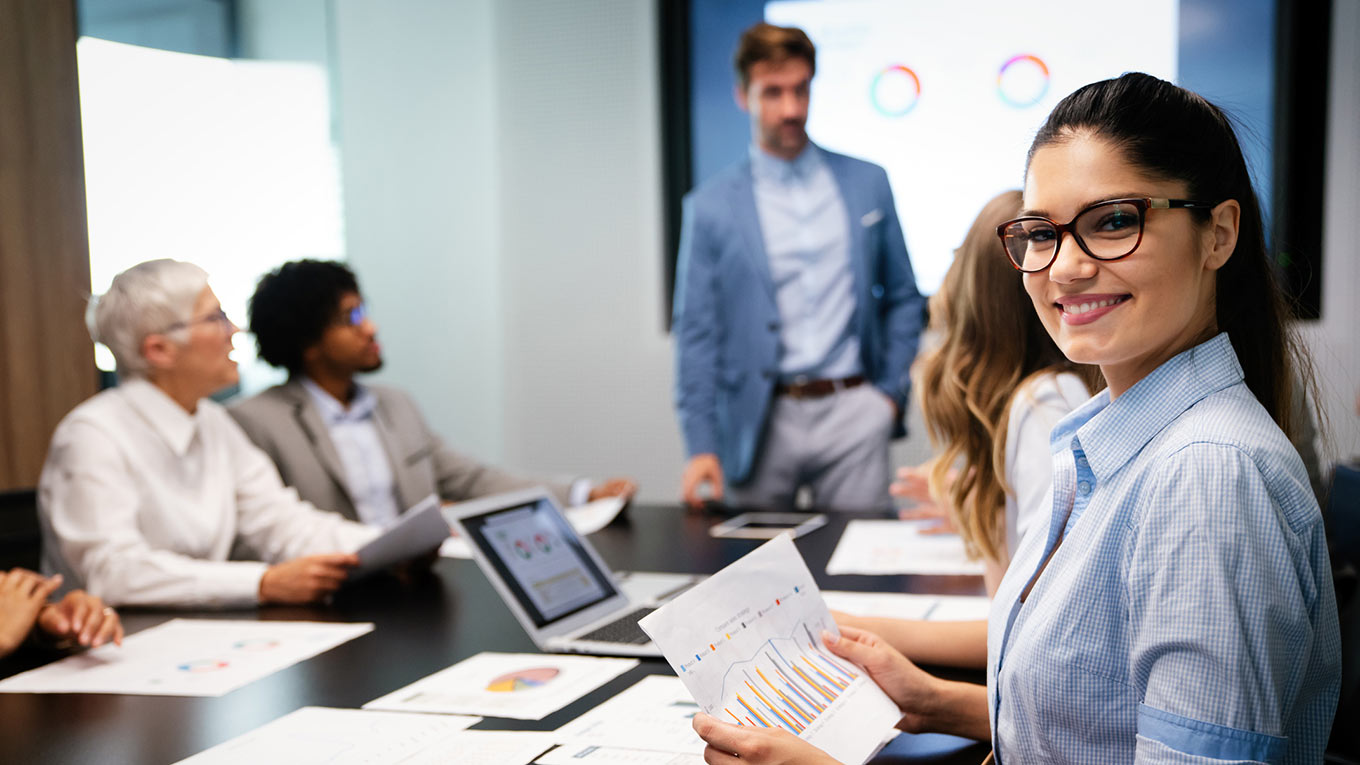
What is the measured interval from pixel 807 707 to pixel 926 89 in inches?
136

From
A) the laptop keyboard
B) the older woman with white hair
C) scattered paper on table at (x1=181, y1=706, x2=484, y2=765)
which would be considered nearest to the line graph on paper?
scattered paper on table at (x1=181, y1=706, x2=484, y2=765)

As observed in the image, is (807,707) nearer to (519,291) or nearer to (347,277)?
(347,277)

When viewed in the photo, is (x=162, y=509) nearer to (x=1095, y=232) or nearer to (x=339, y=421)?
(x=339, y=421)

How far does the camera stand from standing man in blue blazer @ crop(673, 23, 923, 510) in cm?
333

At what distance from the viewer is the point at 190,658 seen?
5.42 feet

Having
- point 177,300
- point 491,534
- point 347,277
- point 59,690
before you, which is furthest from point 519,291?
point 59,690

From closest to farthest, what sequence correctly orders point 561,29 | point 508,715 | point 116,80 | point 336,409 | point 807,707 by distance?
1. point 807,707
2. point 508,715
3. point 336,409
4. point 116,80
5. point 561,29

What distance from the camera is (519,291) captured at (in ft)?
15.6

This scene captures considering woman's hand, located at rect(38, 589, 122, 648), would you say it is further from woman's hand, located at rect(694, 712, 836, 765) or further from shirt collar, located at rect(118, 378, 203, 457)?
woman's hand, located at rect(694, 712, 836, 765)

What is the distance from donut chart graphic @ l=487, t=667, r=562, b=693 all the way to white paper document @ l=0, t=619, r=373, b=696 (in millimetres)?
344

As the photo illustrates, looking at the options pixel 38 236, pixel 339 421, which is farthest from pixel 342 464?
pixel 38 236

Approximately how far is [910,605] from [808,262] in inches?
72.6

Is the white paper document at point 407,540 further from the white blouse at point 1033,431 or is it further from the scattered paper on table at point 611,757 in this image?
the white blouse at point 1033,431

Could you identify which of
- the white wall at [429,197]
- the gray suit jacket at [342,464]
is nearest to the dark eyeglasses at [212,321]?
the gray suit jacket at [342,464]
